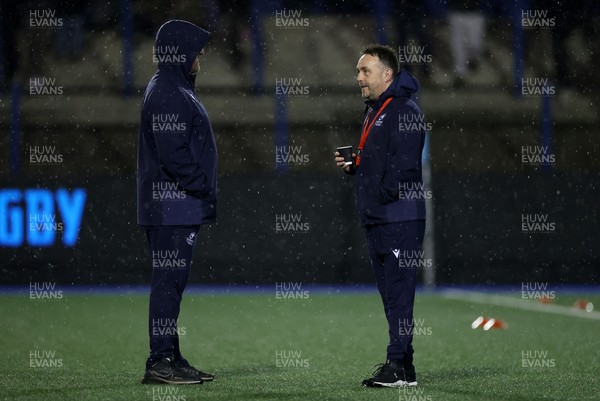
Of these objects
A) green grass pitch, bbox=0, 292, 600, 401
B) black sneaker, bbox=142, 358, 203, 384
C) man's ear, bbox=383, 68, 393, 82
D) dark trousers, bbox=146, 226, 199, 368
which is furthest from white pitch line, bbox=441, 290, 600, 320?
dark trousers, bbox=146, 226, 199, 368

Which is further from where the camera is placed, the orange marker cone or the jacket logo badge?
the orange marker cone

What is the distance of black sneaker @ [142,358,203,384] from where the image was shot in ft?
23.8

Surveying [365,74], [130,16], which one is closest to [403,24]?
[130,16]

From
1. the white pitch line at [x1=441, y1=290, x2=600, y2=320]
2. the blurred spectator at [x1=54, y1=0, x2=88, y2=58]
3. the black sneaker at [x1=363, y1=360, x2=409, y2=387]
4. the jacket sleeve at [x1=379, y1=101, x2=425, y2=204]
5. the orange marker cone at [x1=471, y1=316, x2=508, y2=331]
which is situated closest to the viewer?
the jacket sleeve at [x1=379, y1=101, x2=425, y2=204]

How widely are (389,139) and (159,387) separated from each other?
2.08 m

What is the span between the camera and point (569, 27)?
72.3 feet

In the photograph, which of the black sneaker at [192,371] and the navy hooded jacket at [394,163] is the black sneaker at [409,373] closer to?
the navy hooded jacket at [394,163]

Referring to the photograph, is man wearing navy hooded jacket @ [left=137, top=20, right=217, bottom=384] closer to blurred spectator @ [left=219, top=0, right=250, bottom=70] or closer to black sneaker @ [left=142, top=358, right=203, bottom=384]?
black sneaker @ [left=142, top=358, right=203, bottom=384]

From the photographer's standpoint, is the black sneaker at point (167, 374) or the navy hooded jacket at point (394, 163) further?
the black sneaker at point (167, 374)

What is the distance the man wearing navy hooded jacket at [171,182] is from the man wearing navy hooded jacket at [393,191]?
36.1 inches

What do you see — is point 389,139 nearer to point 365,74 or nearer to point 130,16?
point 365,74

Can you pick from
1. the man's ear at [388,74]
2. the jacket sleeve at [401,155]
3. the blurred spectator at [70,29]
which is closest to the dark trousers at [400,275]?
the jacket sleeve at [401,155]

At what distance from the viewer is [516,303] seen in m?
13.9

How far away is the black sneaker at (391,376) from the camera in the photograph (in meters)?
7.17
